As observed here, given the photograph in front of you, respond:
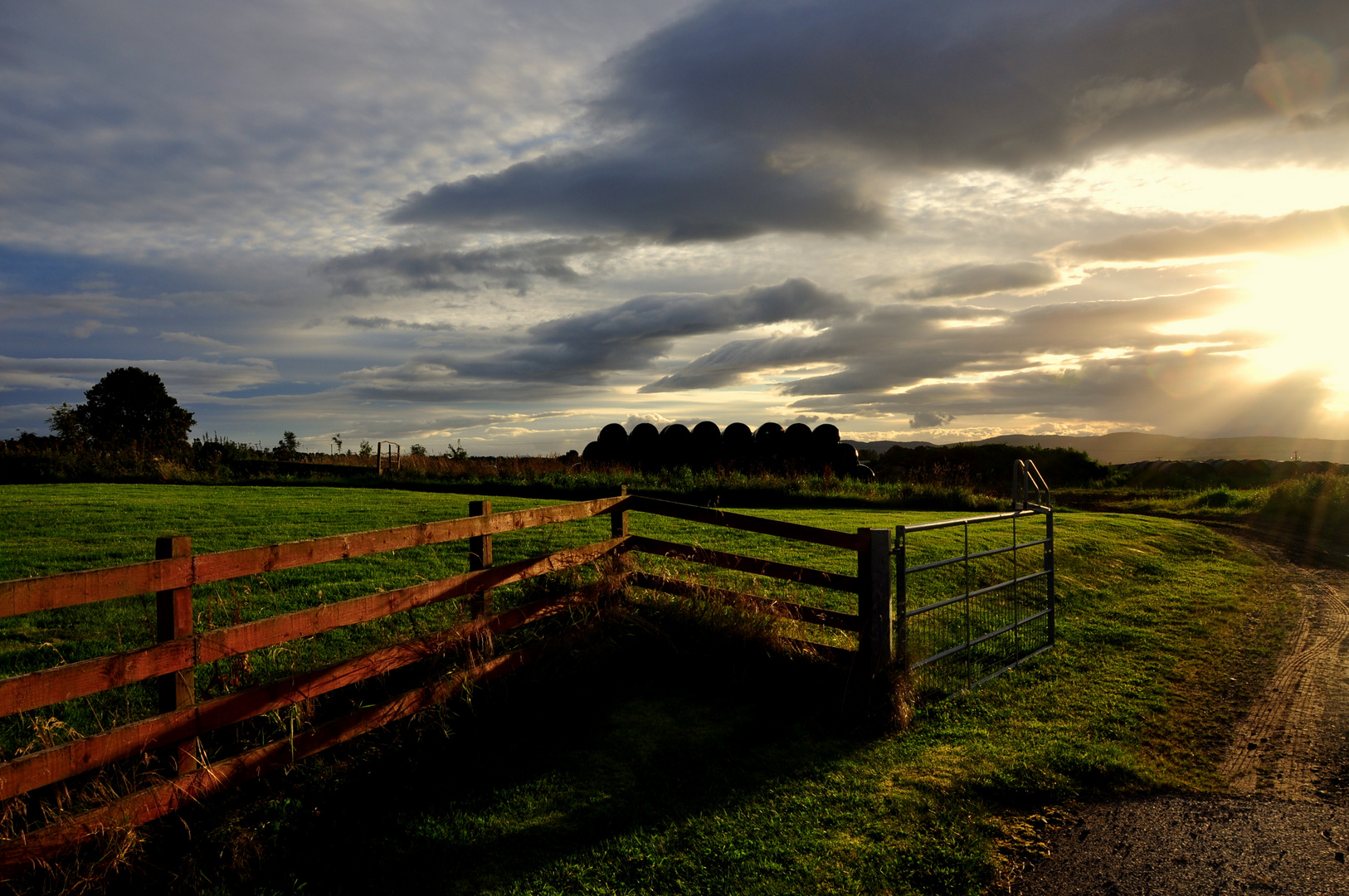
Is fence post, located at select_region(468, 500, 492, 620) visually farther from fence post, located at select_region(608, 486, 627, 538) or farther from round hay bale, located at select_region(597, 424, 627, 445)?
round hay bale, located at select_region(597, 424, 627, 445)

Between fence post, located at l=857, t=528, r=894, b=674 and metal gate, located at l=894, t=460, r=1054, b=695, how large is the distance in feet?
0.62

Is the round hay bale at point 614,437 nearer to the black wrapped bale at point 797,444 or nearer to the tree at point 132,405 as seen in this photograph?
the black wrapped bale at point 797,444

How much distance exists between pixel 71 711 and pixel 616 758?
3.68 m

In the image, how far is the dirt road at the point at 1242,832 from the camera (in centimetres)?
427

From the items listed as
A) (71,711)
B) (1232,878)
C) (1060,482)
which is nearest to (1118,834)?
(1232,878)

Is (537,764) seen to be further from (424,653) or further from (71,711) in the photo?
(71,711)

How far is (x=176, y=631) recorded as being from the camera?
159 inches

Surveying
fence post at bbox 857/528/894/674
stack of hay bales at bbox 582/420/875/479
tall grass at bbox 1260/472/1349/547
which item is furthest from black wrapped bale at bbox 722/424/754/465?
fence post at bbox 857/528/894/674

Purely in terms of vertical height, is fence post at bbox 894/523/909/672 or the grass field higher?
fence post at bbox 894/523/909/672

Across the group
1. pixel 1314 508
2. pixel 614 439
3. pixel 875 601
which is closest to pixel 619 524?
pixel 875 601

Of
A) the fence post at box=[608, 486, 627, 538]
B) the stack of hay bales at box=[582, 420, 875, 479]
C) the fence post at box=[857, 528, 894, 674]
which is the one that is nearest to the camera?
the fence post at box=[857, 528, 894, 674]

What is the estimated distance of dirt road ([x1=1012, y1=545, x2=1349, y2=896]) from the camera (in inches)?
168

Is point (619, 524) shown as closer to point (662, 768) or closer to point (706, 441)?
point (662, 768)

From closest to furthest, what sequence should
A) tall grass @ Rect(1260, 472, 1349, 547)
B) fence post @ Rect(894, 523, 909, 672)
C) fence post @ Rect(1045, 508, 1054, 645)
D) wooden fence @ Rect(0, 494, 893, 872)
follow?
1. wooden fence @ Rect(0, 494, 893, 872)
2. fence post @ Rect(894, 523, 909, 672)
3. fence post @ Rect(1045, 508, 1054, 645)
4. tall grass @ Rect(1260, 472, 1349, 547)
